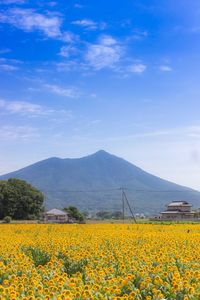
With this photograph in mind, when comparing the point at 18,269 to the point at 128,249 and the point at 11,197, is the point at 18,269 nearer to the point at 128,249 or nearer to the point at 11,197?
the point at 128,249

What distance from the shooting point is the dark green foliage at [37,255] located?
1570 cm

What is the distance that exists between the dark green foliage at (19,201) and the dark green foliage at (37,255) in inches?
2236

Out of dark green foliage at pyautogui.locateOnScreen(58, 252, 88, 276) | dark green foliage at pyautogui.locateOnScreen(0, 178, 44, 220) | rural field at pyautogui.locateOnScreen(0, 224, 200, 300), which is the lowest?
dark green foliage at pyautogui.locateOnScreen(58, 252, 88, 276)

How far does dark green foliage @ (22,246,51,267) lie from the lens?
15695mm

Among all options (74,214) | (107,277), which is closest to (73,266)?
(107,277)

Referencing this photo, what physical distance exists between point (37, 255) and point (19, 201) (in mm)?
59297

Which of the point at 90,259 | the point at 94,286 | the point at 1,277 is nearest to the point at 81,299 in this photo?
the point at 94,286

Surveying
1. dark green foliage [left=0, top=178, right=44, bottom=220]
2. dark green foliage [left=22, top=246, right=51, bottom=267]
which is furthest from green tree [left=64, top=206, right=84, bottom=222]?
dark green foliage [left=22, top=246, right=51, bottom=267]

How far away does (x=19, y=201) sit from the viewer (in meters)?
74.7

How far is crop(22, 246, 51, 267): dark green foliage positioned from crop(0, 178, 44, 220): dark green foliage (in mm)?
56787

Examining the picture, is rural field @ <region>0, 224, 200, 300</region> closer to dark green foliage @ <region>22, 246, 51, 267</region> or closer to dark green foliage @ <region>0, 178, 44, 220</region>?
dark green foliage @ <region>22, 246, 51, 267</region>

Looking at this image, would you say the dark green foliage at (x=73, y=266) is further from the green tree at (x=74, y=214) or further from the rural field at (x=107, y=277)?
the green tree at (x=74, y=214)

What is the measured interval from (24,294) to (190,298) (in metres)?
2.66

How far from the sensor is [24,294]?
799cm
